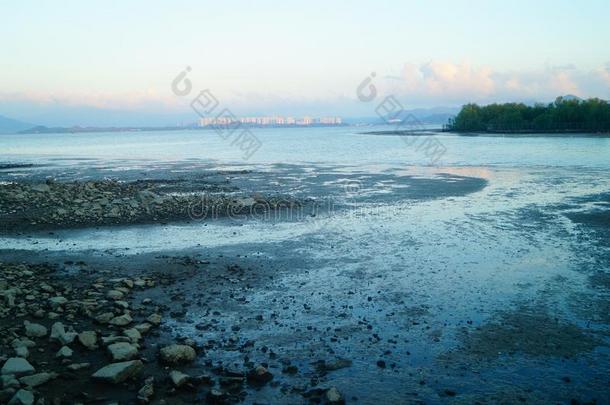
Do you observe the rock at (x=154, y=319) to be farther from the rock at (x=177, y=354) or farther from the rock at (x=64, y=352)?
the rock at (x=64, y=352)

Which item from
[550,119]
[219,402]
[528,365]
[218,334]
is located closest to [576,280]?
[528,365]

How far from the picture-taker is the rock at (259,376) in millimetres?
8914

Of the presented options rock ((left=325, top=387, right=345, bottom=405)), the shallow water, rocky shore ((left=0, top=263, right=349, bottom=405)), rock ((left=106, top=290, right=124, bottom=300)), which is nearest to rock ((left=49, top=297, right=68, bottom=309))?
rocky shore ((left=0, top=263, right=349, bottom=405))

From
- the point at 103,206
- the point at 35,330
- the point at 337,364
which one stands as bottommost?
the point at 337,364

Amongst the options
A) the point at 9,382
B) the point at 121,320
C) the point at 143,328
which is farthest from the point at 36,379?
the point at 121,320

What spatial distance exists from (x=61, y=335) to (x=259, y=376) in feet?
14.3

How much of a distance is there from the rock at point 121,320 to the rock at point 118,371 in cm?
216

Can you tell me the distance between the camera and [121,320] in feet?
36.9

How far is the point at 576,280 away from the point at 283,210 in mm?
16402

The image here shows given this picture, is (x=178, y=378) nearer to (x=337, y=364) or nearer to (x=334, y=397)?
(x=334, y=397)

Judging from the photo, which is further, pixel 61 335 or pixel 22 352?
pixel 61 335

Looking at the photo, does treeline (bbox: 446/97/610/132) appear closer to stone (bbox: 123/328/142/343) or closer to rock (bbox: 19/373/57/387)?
stone (bbox: 123/328/142/343)

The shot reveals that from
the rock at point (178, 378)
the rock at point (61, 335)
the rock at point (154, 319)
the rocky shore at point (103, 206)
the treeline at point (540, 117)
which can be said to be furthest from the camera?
the treeline at point (540, 117)

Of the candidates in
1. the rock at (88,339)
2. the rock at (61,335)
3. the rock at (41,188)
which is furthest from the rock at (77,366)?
the rock at (41,188)
